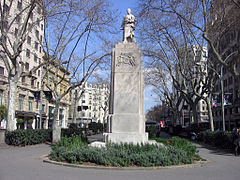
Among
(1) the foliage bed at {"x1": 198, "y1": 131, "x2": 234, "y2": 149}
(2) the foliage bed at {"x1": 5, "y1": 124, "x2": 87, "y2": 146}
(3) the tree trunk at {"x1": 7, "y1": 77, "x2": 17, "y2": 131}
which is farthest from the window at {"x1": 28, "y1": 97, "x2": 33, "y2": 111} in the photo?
(1) the foliage bed at {"x1": 198, "y1": 131, "x2": 234, "y2": 149}

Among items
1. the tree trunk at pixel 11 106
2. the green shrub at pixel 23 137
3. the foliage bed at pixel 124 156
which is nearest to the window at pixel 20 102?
the green shrub at pixel 23 137

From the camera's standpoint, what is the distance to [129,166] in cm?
881

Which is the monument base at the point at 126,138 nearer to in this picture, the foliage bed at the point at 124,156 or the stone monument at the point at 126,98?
the stone monument at the point at 126,98

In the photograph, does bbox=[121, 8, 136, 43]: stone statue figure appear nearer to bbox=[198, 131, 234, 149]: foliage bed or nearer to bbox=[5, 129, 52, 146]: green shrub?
bbox=[198, 131, 234, 149]: foliage bed

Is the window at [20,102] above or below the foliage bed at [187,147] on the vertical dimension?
above

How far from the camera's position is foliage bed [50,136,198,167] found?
882cm

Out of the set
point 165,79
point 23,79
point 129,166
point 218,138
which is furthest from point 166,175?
point 23,79

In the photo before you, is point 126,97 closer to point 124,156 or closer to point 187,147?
point 187,147

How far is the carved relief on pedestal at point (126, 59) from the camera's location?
482 inches

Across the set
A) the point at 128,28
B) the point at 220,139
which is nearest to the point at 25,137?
the point at 128,28

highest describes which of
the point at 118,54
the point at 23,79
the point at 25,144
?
the point at 23,79

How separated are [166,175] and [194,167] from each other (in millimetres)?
2038

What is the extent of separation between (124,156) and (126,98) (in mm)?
3624

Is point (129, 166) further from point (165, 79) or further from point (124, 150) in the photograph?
point (165, 79)
